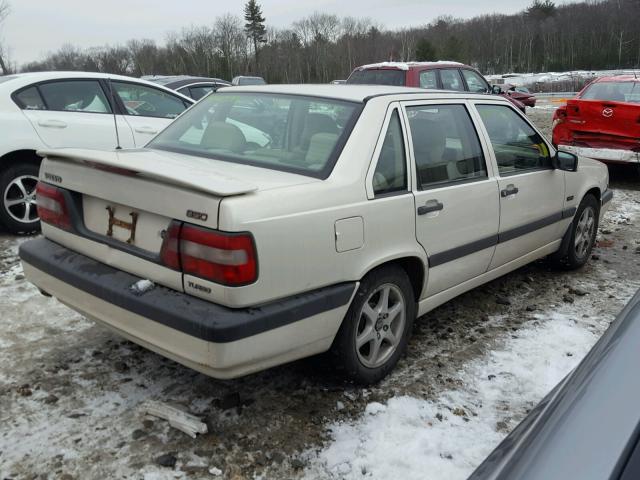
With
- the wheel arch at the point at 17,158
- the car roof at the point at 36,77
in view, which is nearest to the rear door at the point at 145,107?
the car roof at the point at 36,77

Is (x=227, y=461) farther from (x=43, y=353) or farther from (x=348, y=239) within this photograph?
(x=43, y=353)

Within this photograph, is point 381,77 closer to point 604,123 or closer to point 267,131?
point 604,123

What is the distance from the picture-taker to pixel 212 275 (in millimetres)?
2414

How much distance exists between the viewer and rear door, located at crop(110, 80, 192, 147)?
6.23m

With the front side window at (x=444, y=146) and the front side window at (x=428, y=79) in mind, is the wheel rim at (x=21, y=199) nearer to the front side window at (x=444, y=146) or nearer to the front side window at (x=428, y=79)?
the front side window at (x=444, y=146)

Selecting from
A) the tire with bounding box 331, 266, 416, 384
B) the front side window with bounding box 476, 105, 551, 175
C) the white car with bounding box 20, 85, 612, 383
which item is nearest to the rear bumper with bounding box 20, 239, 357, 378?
the white car with bounding box 20, 85, 612, 383

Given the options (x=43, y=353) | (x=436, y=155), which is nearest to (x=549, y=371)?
(x=436, y=155)

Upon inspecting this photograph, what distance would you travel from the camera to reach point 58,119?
18.7 ft

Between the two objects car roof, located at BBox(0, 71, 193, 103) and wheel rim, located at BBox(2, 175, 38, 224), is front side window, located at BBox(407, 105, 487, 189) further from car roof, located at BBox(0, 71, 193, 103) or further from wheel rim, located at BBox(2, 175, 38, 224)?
car roof, located at BBox(0, 71, 193, 103)

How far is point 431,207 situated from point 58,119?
415cm

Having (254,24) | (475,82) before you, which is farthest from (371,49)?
(475,82)

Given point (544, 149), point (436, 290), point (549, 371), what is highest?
point (544, 149)

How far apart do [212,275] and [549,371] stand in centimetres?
212

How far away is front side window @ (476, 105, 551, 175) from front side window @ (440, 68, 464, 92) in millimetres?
5424
